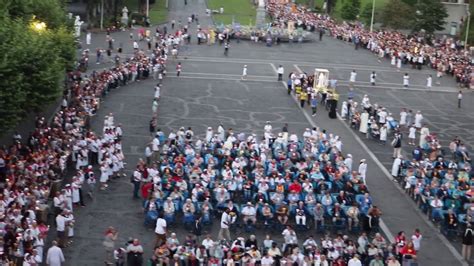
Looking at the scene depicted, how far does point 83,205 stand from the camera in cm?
2853

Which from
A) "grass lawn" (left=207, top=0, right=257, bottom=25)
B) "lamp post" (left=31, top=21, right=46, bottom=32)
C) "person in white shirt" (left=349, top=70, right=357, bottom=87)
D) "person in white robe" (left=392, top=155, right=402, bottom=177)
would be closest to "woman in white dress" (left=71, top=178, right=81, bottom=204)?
"person in white robe" (left=392, top=155, right=402, bottom=177)

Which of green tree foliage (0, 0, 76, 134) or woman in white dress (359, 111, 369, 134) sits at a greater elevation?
green tree foliage (0, 0, 76, 134)

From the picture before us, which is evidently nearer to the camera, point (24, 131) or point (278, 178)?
point (278, 178)

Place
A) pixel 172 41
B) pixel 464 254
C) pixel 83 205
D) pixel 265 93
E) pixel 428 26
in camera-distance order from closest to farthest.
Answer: pixel 464 254, pixel 83 205, pixel 265 93, pixel 172 41, pixel 428 26

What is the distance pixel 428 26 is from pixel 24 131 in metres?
58.2

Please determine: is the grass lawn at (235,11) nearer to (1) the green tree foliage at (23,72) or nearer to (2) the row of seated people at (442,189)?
(1) the green tree foliage at (23,72)

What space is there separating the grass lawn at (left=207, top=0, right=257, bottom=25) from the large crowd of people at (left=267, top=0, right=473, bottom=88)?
12.3ft

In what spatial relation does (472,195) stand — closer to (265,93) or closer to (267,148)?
(267,148)

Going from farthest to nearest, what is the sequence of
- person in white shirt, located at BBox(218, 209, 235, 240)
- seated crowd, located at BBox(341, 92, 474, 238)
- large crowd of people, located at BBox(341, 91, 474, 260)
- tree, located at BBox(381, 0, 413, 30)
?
tree, located at BBox(381, 0, 413, 30), seated crowd, located at BBox(341, 92, 474, 238), large crowd of people, located at BBox(341, 91, 474, 260), person in white shirt, located at BBox(218, 209, 235, 240)

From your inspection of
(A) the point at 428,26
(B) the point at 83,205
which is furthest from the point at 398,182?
(A) the point at 428,26

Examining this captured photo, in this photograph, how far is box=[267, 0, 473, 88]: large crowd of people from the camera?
6444 centimetres

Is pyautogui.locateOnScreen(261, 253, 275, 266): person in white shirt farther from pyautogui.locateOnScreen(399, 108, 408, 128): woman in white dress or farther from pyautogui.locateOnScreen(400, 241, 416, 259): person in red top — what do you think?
pyautogui.locateOnScreen(399, 108, 408, 128): woman in white dress

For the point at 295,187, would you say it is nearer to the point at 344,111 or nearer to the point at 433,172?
the point at 433,172

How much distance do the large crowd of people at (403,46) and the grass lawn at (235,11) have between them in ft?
12.3
